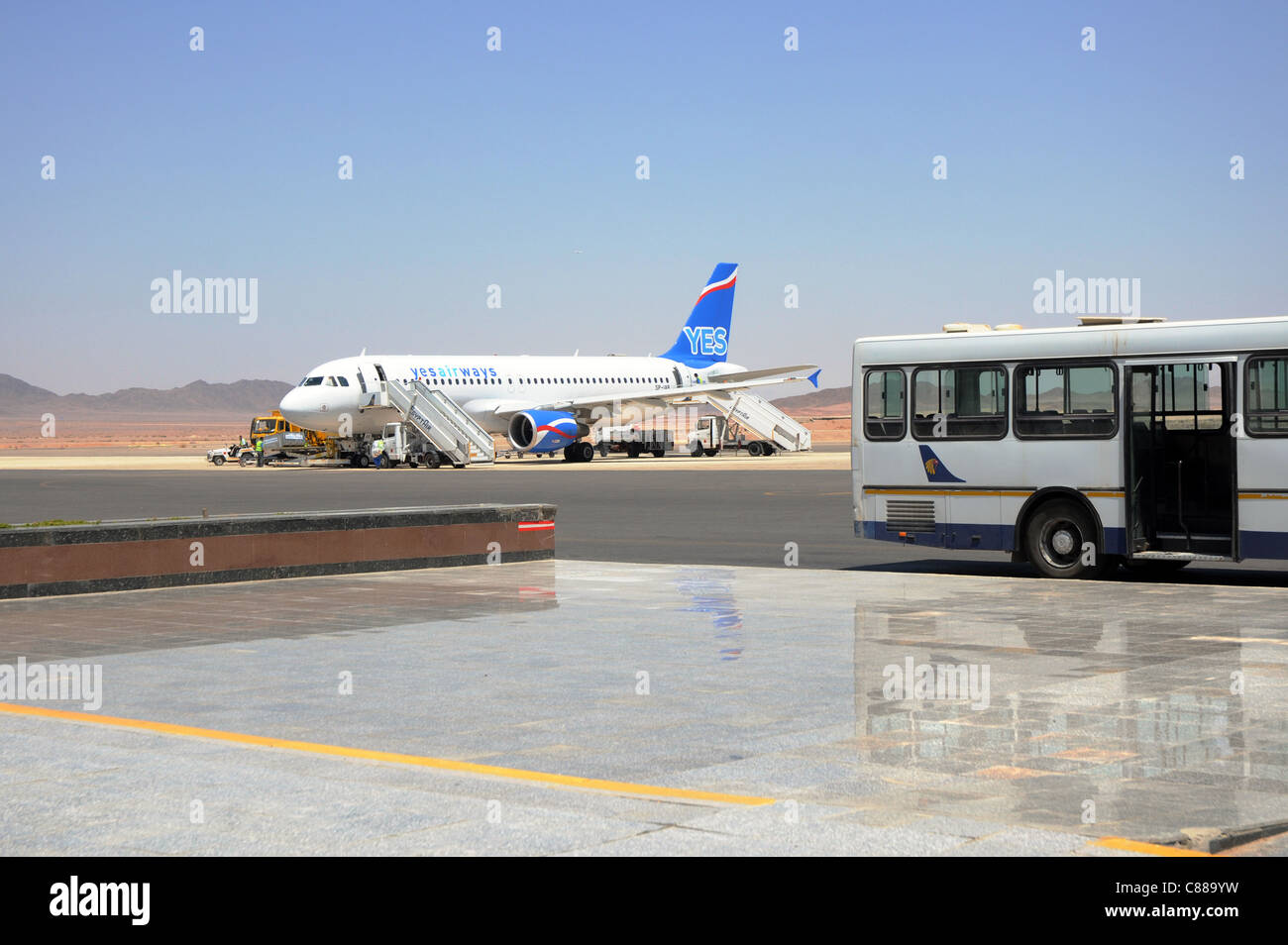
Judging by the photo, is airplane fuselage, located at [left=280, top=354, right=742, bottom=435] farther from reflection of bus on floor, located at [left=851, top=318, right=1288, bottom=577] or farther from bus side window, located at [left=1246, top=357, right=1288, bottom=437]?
bus side window, located at [left=1246, top=357, right=1288, bottom=437]

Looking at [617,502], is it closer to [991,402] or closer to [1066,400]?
[991,402]

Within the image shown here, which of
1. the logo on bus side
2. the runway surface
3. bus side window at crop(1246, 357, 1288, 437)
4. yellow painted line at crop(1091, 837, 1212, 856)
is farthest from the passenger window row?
yellow painted line at crop(1091, 837, 1212, 856)

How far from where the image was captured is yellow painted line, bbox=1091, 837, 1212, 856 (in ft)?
20.4

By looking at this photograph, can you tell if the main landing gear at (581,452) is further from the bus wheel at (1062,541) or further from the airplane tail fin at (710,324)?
the bus wheel at (1062,541)

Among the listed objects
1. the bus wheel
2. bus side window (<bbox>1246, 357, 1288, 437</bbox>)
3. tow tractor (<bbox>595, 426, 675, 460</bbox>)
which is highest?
tow tractor (<bbox>595, 426, 675, 460</bbox>)

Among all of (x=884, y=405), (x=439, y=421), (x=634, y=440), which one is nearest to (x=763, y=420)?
(x=634, y=440)

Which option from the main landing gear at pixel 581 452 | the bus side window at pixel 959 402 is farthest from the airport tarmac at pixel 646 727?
the main landing gear at pixel 581 452

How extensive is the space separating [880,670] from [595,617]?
4001 mm

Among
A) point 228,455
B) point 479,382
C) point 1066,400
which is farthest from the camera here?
point 228,455

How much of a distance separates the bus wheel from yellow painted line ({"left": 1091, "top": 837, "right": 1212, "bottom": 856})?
12.4 meters

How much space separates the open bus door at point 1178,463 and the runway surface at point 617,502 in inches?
25.8

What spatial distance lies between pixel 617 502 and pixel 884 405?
50.6 ft

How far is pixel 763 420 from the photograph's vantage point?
74.1 meters

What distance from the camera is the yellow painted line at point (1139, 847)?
6223 millimetres
